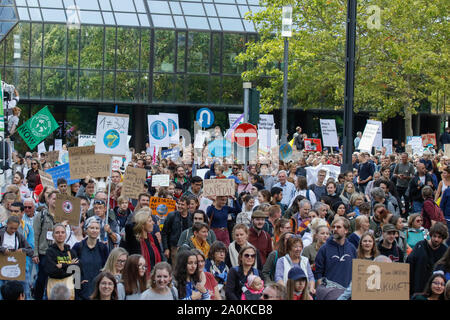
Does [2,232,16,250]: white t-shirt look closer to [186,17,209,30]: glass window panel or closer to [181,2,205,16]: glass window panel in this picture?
[186,17,209,30]: glass window panel

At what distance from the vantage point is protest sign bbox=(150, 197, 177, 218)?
43.1ft

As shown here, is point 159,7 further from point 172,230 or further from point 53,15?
point 172,230

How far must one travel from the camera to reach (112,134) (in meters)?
13.4

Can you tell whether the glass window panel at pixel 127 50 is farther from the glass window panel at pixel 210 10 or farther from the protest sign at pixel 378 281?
the protest sign at pixel 378 281

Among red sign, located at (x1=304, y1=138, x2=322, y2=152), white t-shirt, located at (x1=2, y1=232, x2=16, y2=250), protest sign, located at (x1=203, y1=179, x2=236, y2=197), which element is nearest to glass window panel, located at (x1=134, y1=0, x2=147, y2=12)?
red sign, located at (x1=304, y1=138, x2=322, y2=152)

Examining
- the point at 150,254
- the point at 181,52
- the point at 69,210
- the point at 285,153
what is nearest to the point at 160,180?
the point at 69,210

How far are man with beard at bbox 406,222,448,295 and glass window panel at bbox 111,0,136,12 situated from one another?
114 ft

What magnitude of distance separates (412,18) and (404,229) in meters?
24.3

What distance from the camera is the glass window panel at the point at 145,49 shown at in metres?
42.7

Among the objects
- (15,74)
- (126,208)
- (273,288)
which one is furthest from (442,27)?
(273,288)

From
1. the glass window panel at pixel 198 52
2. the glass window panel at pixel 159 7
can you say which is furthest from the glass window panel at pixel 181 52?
the glass window panel at pixel 159 7

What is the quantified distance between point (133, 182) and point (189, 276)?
5270 mm

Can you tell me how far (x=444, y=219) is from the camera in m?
13.9
